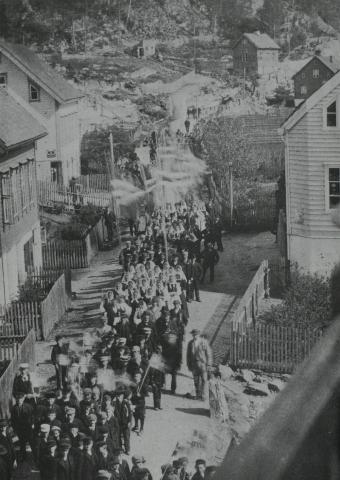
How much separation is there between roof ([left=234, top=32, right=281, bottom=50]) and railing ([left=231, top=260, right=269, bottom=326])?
35.7 feet

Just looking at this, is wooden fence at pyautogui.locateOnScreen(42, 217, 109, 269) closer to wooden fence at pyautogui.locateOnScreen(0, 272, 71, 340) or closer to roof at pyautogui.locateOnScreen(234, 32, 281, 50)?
wooden fence at pyautogui.locateOnScreen(0, 272, 71, 340)

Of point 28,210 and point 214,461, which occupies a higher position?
point 28,210

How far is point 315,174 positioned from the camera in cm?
1727

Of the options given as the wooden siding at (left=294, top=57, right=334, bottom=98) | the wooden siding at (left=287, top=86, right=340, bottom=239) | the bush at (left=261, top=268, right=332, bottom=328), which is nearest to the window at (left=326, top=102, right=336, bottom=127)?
the wooden siding at (left=287, top=86, right=340, bottom=239)

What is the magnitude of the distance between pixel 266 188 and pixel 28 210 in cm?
1067

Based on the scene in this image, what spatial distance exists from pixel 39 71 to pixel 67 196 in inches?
205

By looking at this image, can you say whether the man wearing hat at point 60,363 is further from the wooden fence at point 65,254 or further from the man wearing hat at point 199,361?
the wooden fence at point 65,254

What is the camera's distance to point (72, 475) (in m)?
7.77

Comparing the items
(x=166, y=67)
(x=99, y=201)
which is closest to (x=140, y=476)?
(x=99, y=201)

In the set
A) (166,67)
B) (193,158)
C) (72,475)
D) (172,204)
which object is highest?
(166,67)

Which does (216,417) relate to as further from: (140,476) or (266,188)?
(266,188)

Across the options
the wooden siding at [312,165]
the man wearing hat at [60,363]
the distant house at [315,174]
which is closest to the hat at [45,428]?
the man wearing hat at [60,363]

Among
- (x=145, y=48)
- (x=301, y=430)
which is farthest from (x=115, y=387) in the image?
(x=145, y=48)

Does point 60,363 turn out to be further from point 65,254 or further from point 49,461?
point 65,254
